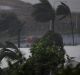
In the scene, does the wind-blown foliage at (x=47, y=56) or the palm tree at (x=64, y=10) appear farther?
the palm tree at (x=64, y=10)

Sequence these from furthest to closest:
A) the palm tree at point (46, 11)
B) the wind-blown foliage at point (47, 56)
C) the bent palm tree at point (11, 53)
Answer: the palm tree at point (46, 11) → the bent palm tree at point (11, 53) → the wind-blown foliage at point (47, 56)

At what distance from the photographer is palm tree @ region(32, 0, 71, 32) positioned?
5266 millimetres

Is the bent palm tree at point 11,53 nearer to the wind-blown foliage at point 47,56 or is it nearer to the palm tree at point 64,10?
the wind-blown foliage at point 47,56

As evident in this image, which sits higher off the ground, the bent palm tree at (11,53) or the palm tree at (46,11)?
the palm tree at (46,11)

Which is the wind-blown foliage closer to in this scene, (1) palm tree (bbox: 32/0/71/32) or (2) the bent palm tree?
(2) the bent palm tree

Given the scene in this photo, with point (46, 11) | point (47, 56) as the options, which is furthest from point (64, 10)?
point (47, 56)

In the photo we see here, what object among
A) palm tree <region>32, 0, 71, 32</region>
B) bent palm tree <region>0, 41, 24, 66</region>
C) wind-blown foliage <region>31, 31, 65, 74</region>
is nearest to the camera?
wind-blown foliage <region>31, 31, 65, 74</region>

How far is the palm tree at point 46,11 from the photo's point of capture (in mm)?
5266

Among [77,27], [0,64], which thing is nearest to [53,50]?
[0,64]

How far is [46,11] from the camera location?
5.34 meters

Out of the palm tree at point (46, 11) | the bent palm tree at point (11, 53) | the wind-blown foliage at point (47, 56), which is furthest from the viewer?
the palm tree at point (46, 11)

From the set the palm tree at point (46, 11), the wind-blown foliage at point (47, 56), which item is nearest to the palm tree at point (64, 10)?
the palm tree at point (46, 11)

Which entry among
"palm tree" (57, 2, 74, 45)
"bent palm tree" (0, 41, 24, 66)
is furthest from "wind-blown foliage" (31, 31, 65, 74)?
"palm tree" (57, 2, 74, 45)

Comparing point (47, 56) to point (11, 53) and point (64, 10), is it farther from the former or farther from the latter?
point (64, 10)
